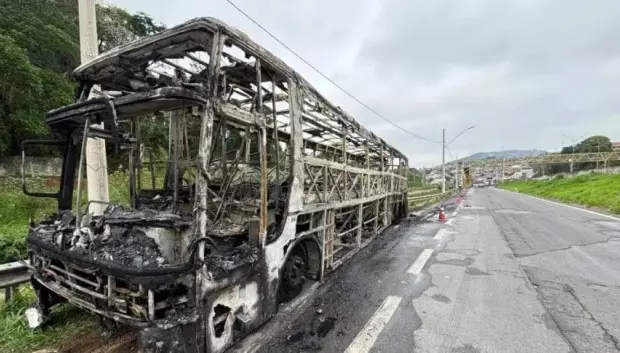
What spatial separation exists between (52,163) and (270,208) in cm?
1273

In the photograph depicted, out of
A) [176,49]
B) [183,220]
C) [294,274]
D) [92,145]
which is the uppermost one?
[176,49]

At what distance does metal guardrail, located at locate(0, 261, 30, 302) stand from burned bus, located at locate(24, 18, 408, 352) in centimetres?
47

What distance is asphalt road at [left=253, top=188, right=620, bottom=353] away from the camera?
3.15 m

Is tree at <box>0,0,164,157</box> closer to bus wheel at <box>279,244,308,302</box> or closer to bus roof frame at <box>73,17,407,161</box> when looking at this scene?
bus roof frame at <box>73,17,407,161</box>

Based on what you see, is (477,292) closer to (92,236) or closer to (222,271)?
(222,271)

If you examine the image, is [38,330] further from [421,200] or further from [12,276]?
[421,200]

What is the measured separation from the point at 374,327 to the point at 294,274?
1.32m

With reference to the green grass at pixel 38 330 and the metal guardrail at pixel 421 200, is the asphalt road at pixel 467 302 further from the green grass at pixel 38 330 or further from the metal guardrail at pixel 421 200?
the metal guardrail at pixel 421 200

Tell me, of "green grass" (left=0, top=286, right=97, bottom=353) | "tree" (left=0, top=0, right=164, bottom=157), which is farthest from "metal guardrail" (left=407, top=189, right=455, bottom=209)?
"tree" (left=0, top=0, right=164, bottom=157)

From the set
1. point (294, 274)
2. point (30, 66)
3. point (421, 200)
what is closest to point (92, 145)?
point (294, 274)

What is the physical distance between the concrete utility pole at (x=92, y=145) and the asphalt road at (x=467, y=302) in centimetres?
332

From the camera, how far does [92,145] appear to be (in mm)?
4512

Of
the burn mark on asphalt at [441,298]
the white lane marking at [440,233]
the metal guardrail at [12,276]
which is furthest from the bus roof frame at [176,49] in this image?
the white lane marking at [440,233]

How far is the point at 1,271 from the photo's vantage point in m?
3.40
